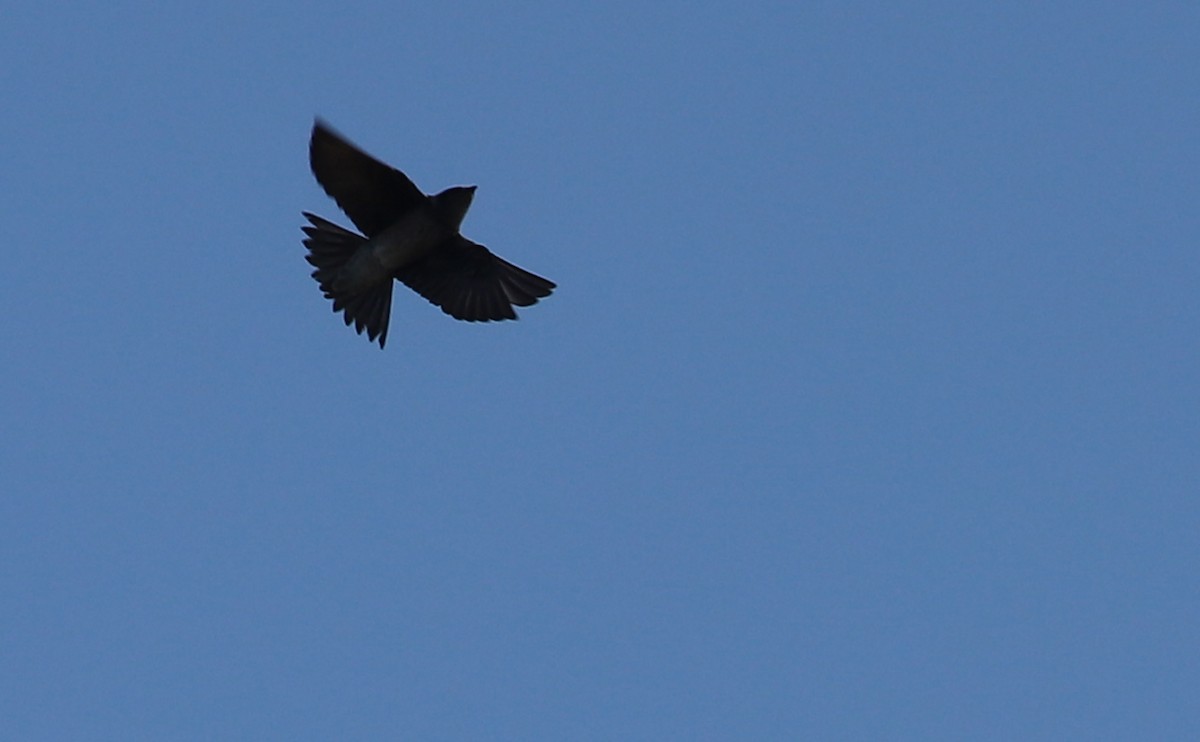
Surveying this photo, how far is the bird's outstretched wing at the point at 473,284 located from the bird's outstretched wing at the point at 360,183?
0.75 m

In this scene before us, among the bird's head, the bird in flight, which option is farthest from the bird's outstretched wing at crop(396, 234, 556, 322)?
the bird's head

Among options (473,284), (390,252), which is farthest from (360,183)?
(473,284)

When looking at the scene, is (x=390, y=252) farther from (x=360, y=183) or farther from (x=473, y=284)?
(x=473, y=284)

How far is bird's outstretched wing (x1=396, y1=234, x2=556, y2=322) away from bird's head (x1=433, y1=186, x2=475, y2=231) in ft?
2.20

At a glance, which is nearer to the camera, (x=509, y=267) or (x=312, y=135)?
(x=312, y=135)

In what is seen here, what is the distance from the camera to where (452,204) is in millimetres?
17453

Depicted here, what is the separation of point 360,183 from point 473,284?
159cm

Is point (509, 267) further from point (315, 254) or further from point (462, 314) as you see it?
point (315, 254)

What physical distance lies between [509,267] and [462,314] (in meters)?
0.59

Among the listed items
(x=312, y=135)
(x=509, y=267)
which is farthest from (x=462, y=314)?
(x=312, y=135)

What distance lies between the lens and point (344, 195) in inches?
684

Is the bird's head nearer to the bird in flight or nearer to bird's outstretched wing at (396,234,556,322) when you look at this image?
the bird in flight

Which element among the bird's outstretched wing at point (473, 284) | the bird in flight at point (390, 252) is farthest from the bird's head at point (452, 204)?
the bird's outstretched wing at point (473, 284)

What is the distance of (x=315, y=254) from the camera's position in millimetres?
17688
